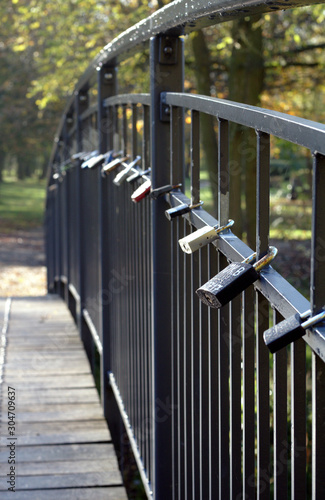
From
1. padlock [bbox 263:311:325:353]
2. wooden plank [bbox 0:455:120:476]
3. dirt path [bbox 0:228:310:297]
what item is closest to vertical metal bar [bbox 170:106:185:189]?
padlock [bbox 263:311:325:353]

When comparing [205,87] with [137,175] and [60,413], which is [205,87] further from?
[137,175]

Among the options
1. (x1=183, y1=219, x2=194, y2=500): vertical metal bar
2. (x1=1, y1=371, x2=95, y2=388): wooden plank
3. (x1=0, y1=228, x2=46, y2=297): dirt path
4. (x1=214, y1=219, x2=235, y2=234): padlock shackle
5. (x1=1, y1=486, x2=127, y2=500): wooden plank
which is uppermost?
(x1=214, y1=219, x2=235, y2=234): padlock shackle

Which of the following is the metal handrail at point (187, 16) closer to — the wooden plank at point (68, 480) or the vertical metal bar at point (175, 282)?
the vertical metal bar at point (175, 282)

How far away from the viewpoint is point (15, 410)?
3945 millimetres

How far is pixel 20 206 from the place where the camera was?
112 ft

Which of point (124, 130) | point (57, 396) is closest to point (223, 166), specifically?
point (124, 130)

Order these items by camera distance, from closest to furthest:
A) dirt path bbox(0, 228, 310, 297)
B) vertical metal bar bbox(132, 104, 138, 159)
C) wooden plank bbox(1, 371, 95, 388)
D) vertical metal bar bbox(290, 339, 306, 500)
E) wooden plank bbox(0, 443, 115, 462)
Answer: vertical metal bar bbox(290, 339, 306, 500), vertical metal bar bbox(132, 104, 138, 159), wooden plank bbox(0, 443, 115, 462), wooden plank bbox(1, 371, 95, 388), dirt path bbox(0, 228, 310, 297)

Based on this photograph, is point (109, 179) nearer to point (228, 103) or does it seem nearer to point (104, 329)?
point (104, 329)

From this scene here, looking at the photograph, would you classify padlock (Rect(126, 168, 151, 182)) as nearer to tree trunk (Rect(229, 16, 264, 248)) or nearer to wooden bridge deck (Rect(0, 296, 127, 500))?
wooden bridge deck (Rect(0, 296, 127, 500))

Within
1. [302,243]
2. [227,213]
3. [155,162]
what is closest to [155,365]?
[155,162]

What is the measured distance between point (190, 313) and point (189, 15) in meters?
0.75

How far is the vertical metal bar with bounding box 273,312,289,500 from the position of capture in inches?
52.5

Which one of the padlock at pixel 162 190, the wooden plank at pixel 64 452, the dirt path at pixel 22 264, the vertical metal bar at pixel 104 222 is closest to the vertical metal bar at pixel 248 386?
the padlock at pixel 162 190

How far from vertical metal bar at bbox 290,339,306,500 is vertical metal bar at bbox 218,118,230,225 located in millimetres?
483
